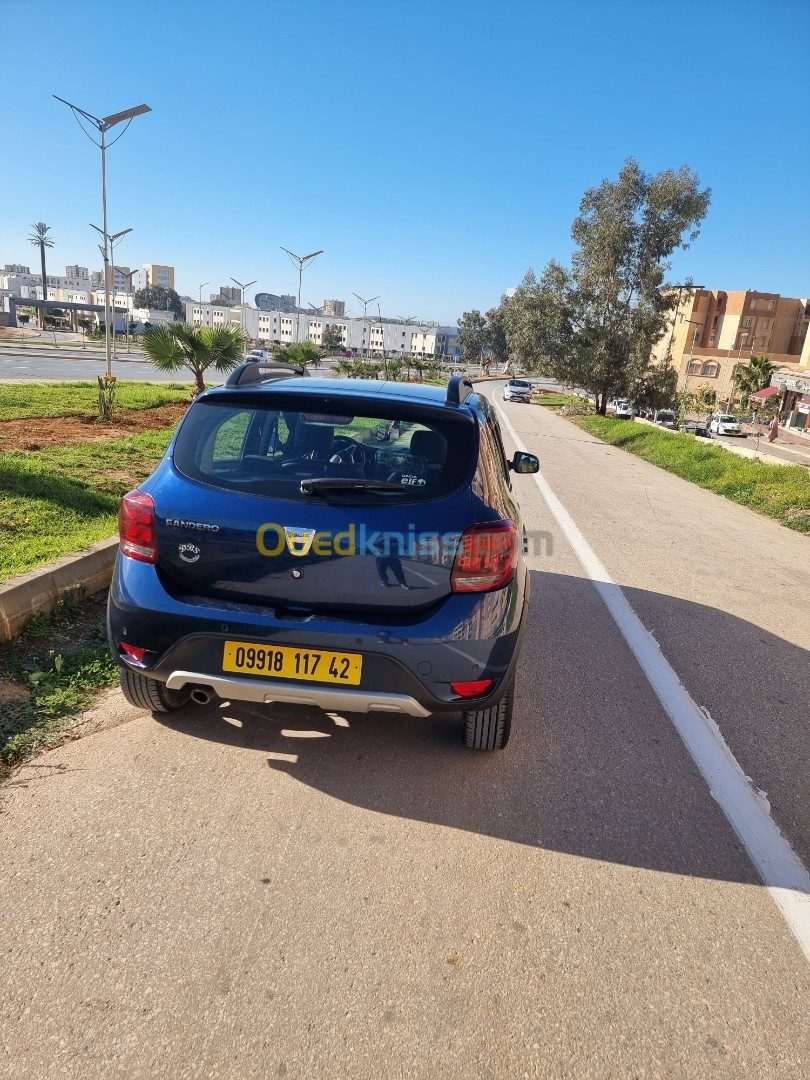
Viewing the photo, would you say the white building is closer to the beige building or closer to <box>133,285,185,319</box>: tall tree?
<box>133,285,185,319</box>: tall tree

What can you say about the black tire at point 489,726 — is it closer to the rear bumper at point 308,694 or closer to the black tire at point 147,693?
the rear bumper at point 308,694

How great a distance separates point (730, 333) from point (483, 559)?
354 ft

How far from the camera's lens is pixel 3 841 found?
257 centimetres

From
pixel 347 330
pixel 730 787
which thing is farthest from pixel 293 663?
pixel 347 330

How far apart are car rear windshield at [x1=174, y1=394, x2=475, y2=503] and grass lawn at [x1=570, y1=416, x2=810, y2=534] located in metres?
9.24

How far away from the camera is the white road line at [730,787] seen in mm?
2574

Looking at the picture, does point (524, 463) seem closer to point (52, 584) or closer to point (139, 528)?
point (139, 528)

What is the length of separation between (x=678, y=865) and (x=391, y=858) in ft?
3.67

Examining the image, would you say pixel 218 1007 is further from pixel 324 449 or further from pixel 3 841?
pixel 324 449

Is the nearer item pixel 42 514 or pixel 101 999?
pixel 101 999

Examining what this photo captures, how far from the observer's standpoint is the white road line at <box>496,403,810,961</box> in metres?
2.57

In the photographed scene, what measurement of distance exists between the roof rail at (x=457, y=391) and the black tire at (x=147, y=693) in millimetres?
1898

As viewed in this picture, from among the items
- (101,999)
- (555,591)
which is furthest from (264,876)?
(555,591)

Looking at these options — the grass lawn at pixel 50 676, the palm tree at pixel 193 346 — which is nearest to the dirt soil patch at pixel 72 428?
the palm tree at pixel 193 346
